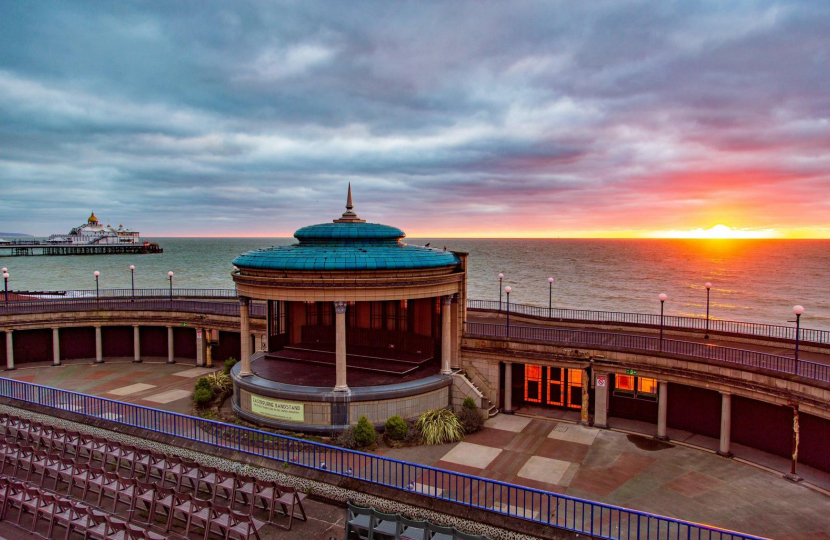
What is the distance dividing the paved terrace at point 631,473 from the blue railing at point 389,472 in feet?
3.63

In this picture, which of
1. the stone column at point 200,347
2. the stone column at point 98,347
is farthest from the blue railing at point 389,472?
the stone column at point 98,347

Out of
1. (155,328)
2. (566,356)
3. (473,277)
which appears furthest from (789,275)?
(155,328)

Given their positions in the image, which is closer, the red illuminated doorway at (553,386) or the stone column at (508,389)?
the stone column at (508,389)

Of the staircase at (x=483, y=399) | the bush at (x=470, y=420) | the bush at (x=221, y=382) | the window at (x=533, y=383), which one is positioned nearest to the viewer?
the bush at (x=470, y=420)

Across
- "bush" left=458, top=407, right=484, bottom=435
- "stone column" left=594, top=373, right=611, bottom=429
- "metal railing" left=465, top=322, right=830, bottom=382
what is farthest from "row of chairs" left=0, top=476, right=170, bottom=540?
"stone column" left=594, top=373, right=611, bottom=429

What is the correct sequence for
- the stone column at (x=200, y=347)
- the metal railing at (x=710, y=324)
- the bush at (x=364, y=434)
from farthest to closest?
1. the stone column at (x=200, y=347)
2. the metal railing at (x=710, y=324)
3. the bush at (x=364, y=434)

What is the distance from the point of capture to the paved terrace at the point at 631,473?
583 inches

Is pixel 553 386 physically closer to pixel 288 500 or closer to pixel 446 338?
pixel 446 338

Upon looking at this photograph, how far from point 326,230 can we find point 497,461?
13497 mm

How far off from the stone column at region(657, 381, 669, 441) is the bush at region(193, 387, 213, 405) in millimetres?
20238

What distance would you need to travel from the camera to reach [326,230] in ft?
84.2

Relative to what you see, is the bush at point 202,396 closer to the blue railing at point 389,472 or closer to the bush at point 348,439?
the blue railing at point 389,472

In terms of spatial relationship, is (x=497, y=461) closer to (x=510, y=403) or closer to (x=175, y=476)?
(x=510, y=403)

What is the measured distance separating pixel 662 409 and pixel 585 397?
3.15 m
